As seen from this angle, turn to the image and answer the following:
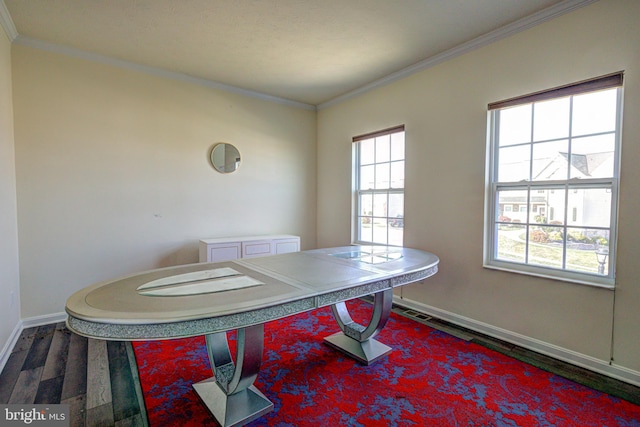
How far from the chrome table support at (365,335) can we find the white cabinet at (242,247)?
1206 mm

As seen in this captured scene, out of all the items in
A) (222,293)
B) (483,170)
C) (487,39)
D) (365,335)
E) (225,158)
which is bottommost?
(365,335)

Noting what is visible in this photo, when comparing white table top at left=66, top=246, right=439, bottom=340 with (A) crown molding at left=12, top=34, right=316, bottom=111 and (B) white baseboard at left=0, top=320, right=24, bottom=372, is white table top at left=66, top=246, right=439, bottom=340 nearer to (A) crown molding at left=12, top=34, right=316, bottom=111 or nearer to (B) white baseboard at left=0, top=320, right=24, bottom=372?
(B) white baseboard at left=0, top=320, right=24, bottom=372

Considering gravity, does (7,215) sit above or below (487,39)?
below

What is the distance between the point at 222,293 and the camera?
1572 mm

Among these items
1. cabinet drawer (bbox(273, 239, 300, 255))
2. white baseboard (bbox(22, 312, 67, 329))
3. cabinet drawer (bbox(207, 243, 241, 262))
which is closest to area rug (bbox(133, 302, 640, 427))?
cabinet drawer (bbox(207, 243, 241, 262))

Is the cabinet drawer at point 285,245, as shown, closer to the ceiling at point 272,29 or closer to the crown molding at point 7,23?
the ceiling at point 272,29

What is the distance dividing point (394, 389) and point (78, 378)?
2.17 meters

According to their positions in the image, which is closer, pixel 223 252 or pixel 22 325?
pixel 22 325

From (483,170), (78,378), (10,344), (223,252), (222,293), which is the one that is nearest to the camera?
(222,293)

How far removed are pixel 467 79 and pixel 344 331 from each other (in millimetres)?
2600

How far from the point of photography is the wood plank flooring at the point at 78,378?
1.79 meters

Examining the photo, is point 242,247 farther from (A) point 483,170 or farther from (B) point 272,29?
(A) point 483,170

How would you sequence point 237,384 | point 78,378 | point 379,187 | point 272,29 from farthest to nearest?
1. point 379,187
2. point 272,29
3. point 78,378
4. point 237,384

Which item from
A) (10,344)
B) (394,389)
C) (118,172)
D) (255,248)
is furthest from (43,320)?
(394,389)
